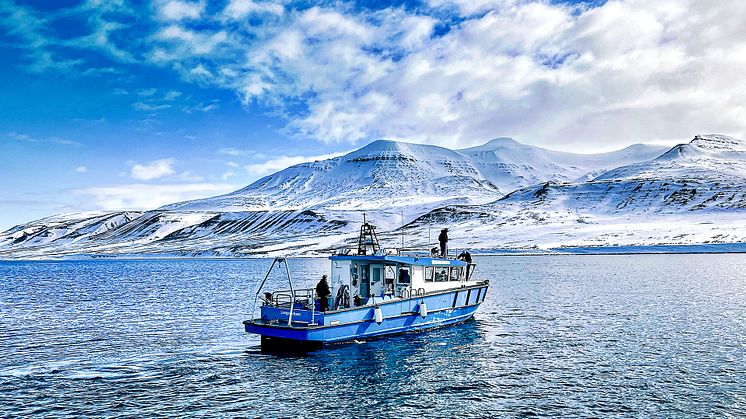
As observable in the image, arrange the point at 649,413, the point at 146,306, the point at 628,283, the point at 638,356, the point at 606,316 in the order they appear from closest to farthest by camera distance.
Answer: the point at 649,413 → the point at 638,356 → the point at 606,316 → the point at 146,306 → the point at 628,283

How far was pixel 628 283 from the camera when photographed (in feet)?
247

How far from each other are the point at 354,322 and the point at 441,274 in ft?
32.6

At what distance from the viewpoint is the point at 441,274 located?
43.8 m

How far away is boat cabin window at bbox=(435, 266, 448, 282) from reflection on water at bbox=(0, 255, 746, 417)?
366cm

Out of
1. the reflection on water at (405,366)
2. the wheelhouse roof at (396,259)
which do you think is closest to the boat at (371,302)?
the wheelhouse roof at (396,259)

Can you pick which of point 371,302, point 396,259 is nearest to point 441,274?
point 396,259

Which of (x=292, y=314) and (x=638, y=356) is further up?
(x=292, y=314)

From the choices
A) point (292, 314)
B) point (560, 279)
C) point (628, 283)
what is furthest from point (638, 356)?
point (560, 279)

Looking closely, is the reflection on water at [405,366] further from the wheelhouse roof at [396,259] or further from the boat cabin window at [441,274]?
the wheelhouse roof at [396,259]

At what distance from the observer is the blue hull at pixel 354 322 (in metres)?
34.4

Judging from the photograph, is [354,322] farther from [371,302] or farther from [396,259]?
[396,259]

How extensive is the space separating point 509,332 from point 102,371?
25359 mm

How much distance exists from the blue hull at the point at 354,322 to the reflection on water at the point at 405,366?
813 mm

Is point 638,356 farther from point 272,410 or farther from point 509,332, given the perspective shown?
point 272,410
